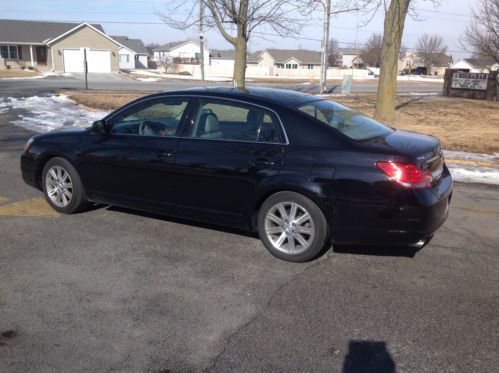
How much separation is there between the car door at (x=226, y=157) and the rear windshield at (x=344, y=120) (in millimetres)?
443

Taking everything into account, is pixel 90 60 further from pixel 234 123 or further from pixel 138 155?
pixel 234 123

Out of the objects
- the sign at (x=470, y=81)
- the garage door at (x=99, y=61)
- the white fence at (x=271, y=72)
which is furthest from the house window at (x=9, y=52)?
the sign at (x=470, y=81)

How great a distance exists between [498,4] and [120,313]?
86.4 ft

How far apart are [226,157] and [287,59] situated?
318ft

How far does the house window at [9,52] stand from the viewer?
56250 millimetres

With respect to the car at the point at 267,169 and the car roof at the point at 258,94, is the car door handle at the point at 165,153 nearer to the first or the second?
the car at the point at 267,169

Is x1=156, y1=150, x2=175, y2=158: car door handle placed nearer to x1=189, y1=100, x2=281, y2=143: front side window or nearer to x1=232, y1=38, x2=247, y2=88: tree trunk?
x1=189, y1=100, x2=281, y2=143: front side window

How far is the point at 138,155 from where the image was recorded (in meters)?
5.37

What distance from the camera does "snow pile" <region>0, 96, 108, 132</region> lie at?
13.5 metres

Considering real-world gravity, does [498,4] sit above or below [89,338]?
above

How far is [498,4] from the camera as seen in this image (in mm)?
24547

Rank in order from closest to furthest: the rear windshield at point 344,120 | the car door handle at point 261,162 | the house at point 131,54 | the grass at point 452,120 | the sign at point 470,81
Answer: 1. the car door handle at point 261,162
2. the rear windshield at point 344,120
3. the grass at point 452,120
4. the sign at point 470,81
5. the house at point 131,54

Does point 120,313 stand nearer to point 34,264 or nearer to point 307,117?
point 34,264

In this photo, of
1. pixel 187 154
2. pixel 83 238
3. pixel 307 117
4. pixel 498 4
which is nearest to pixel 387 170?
pixel 307 117
